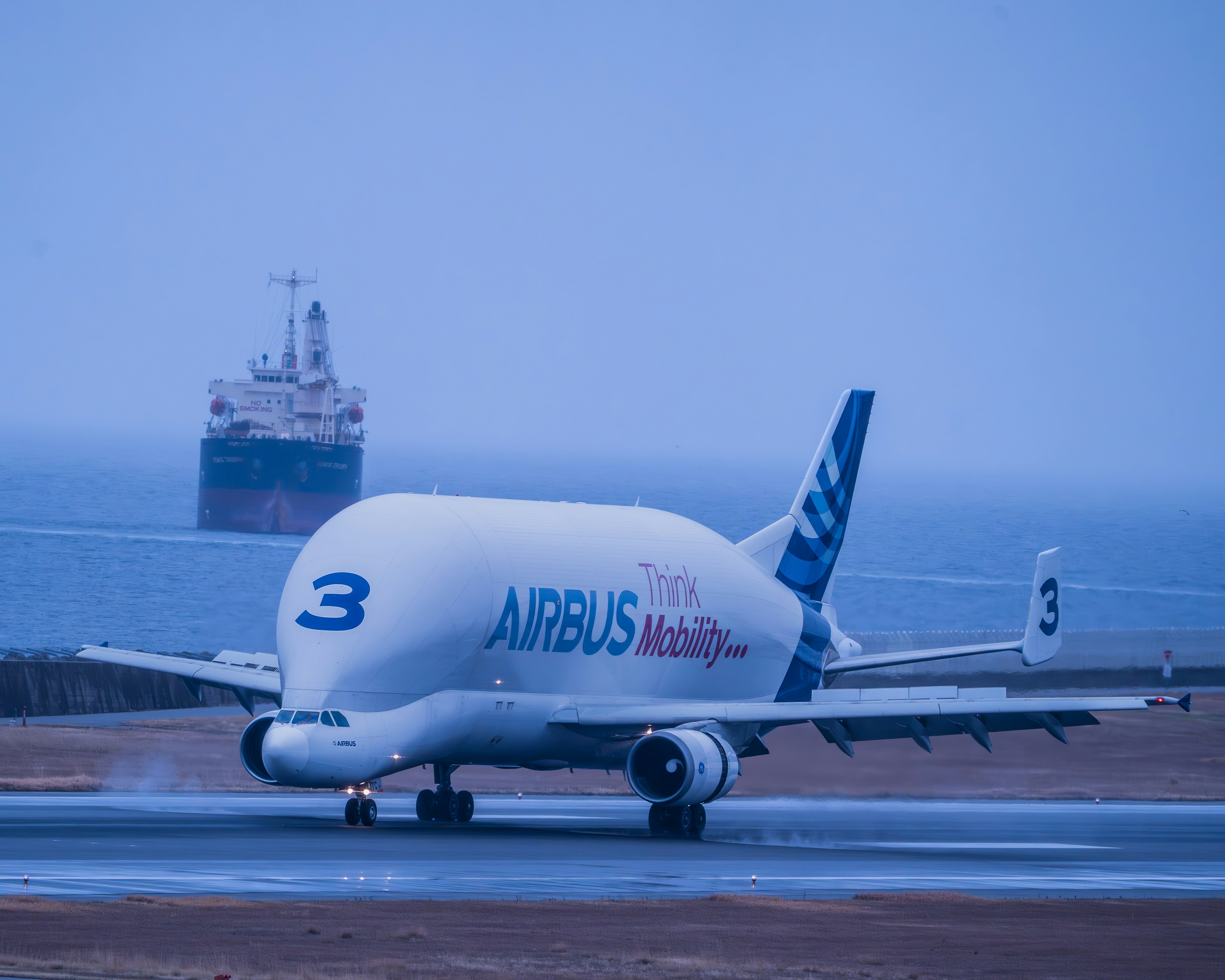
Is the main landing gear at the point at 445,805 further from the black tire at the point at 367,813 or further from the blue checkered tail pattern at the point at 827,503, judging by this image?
the blue checkered tail pattern at the point at 827,503

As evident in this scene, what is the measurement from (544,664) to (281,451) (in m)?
153

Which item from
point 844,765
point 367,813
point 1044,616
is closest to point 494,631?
point 367,813

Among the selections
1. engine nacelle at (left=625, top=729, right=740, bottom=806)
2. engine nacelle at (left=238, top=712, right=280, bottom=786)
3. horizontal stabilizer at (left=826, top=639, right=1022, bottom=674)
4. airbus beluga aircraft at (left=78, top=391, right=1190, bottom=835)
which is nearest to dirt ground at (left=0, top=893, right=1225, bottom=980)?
airbus beluga aircraft at (left=78, top=391, right=1190, bottom=835)

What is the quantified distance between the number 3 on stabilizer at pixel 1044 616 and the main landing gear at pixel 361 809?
14.2 m

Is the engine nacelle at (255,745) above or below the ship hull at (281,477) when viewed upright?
below

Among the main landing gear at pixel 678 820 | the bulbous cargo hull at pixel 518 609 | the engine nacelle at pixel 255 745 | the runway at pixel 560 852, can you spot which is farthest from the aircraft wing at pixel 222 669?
the main landing gear at pixel 678 820

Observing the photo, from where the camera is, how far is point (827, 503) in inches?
1859

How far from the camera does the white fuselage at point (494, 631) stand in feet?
107

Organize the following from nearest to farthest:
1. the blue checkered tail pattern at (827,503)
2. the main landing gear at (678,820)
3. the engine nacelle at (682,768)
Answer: the engine nacelle at (682,768), the main landing gear at (678,820), the blue checkered tail pattern at (827,503)

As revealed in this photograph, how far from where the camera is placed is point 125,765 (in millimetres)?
46281

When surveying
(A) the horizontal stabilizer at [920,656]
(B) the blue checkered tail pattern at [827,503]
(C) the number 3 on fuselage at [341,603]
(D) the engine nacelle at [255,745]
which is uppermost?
(B) the blue checkered tail pattern at [827,503]

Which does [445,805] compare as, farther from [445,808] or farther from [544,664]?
[544,664]

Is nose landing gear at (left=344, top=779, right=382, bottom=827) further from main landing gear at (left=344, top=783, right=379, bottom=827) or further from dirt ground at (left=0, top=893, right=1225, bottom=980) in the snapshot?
dirt ground at (left=0, top=893, right=1225, bottom=980)

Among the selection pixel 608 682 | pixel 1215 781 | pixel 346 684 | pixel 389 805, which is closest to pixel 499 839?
pixel 346 684
